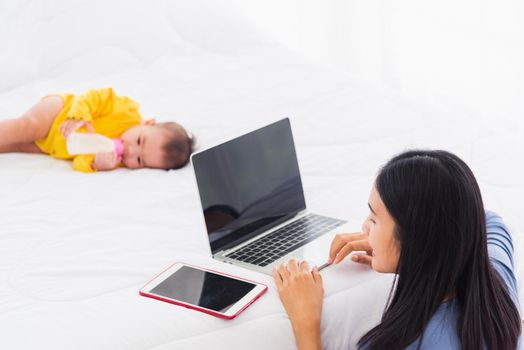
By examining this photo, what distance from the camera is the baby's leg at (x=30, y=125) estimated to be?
1.85 meters

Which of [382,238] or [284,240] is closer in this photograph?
[382,238]

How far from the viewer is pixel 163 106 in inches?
82.1

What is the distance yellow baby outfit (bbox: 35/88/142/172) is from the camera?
1883 mm

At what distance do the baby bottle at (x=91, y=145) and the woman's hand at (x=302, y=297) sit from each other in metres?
0.78

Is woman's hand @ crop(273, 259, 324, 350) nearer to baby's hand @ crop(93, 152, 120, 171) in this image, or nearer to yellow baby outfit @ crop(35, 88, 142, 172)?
baby's hand @ crop(93, 152, 120, 171)

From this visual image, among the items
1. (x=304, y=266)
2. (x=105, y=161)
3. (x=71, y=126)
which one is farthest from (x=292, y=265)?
(x=71, y=126)

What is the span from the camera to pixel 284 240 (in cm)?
132

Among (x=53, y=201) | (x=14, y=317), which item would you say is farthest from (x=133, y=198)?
(x=14, y=317)

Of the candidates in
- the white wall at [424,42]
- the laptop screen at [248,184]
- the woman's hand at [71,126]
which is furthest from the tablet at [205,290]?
the white wall at [424,42]

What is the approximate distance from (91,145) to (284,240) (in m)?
0.74

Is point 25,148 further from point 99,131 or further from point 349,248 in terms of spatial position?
point 349,248

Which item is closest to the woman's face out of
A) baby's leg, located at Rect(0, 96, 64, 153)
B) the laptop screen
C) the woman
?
the woman

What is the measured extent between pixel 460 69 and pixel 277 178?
154 centimetres

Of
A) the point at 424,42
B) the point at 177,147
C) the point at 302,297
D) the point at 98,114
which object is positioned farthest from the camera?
the point at 424,42
